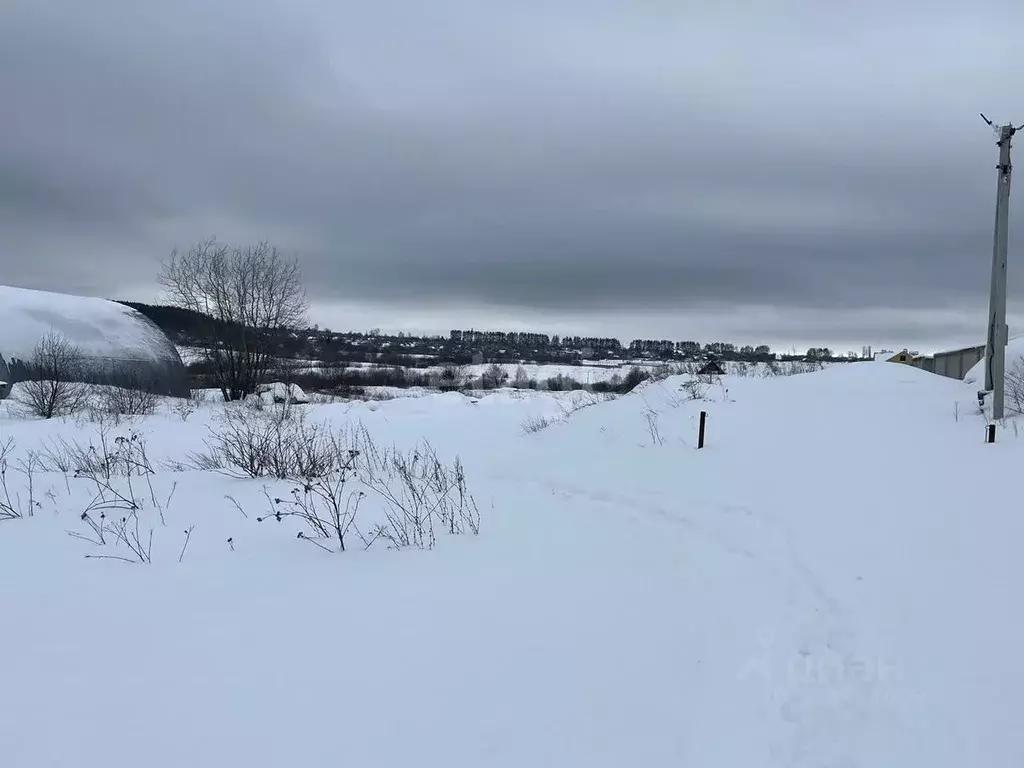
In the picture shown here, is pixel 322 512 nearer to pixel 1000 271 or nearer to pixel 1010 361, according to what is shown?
pixel 1000 271

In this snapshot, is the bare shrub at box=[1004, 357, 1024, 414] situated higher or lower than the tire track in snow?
higher

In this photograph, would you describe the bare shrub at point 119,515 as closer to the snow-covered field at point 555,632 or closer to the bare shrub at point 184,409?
the snow-covered field at point 555,632

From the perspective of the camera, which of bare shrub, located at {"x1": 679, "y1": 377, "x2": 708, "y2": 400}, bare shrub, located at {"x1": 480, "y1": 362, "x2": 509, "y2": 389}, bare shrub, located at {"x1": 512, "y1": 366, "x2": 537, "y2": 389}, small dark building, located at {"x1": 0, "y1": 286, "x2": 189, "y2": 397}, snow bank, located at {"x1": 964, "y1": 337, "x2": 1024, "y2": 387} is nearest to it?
snow bank, located at {"x1": 964, "y1": 337, "x2": 1024, "y2": 387}

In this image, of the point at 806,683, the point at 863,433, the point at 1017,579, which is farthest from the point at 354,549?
the point at 863,433

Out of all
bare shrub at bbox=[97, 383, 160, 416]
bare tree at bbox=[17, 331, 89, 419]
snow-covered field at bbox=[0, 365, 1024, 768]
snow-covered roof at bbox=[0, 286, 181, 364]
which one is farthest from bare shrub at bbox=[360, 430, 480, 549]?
snow-covered roof at bbox=[0, 286, 181, 364]

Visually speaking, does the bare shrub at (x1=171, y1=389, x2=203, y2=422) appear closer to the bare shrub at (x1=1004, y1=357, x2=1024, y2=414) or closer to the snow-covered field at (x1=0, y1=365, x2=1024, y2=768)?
the snow-covered field at (x1=0, y1=365, x2=1024, y2=768)

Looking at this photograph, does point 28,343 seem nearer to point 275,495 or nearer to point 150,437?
→ point 150,437

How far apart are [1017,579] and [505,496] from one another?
538cm

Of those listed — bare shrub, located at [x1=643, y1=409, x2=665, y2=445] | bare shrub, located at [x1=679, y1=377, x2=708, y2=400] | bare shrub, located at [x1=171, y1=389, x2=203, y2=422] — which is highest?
bare shrub, located at [x1=679, y1=377, x2=708, y2=400]

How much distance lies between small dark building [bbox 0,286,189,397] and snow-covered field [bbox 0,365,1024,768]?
73.6ft

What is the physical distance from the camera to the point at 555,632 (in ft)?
12.8

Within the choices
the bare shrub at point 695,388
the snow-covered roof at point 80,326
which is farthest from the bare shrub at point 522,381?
the bare shrub at point 695,388

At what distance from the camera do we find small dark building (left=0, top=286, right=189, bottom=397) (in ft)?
83.4

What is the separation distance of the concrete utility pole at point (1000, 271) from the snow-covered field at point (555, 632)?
10.3 feet
